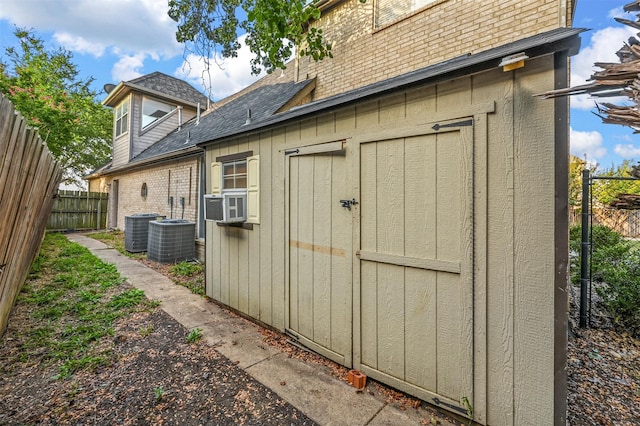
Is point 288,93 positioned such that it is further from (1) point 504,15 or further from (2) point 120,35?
(1) point 504,15

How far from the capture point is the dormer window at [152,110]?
12.1 metres

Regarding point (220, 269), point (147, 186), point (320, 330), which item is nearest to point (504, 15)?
point (320, 330)

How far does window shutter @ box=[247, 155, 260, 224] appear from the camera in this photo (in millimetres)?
3658

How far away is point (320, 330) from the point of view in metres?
2.92

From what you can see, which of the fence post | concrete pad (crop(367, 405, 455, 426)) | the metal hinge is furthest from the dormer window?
the fence post

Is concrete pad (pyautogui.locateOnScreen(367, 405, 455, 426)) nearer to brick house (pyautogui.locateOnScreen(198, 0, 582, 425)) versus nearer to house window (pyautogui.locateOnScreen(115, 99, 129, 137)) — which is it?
brick house (pyautogui.locateOnScreen(198, 0, 582, 425))

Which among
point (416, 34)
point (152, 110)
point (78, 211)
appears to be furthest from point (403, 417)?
point (78, 211)

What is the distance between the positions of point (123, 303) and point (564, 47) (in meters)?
5.60

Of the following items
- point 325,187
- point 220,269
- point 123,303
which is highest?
point 325,187

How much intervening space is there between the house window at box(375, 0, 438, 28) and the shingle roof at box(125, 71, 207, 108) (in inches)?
392

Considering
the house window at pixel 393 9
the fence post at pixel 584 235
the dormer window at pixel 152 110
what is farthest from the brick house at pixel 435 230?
the dormer window at pixel 152 110

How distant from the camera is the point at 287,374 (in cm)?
262

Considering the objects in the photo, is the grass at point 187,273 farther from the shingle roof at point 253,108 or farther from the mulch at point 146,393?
the shingle roof at point 253,108

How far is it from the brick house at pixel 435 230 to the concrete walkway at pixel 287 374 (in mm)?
220
